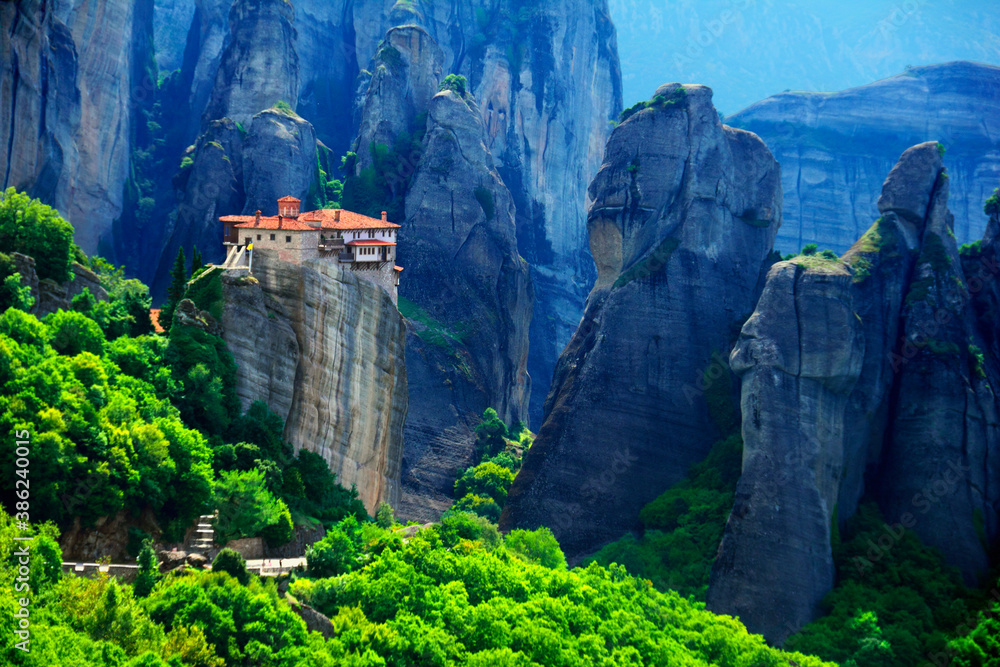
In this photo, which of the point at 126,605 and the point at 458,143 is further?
the point at 458,143

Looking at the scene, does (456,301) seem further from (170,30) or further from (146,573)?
(146,573)

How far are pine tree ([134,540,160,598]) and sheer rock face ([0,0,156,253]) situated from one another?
44033mm

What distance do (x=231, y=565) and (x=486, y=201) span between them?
76843 mm

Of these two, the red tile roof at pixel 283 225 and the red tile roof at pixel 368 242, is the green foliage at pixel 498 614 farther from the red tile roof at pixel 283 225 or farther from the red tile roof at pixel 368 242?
the red tile roof at pixel 283 225

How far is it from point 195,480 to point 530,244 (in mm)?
100524

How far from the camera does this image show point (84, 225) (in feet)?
362

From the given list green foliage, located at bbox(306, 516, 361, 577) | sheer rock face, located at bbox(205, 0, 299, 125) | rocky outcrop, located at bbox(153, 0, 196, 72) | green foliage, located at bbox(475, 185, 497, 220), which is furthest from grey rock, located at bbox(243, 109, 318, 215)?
green foliage, located at bbox(306, 516, 361, 577)

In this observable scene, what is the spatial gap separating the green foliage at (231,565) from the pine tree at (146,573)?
241cm

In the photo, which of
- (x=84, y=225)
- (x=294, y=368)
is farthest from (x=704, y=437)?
(x=84, y=225)

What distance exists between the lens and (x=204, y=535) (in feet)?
170

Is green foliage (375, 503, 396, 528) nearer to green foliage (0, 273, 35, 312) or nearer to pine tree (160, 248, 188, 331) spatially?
pine tree (160, 248, 188, 331)

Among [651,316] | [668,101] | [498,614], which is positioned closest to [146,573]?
[498,614]

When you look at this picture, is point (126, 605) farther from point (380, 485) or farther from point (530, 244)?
point (530, 244)

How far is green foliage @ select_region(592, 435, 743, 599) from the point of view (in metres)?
76.2
